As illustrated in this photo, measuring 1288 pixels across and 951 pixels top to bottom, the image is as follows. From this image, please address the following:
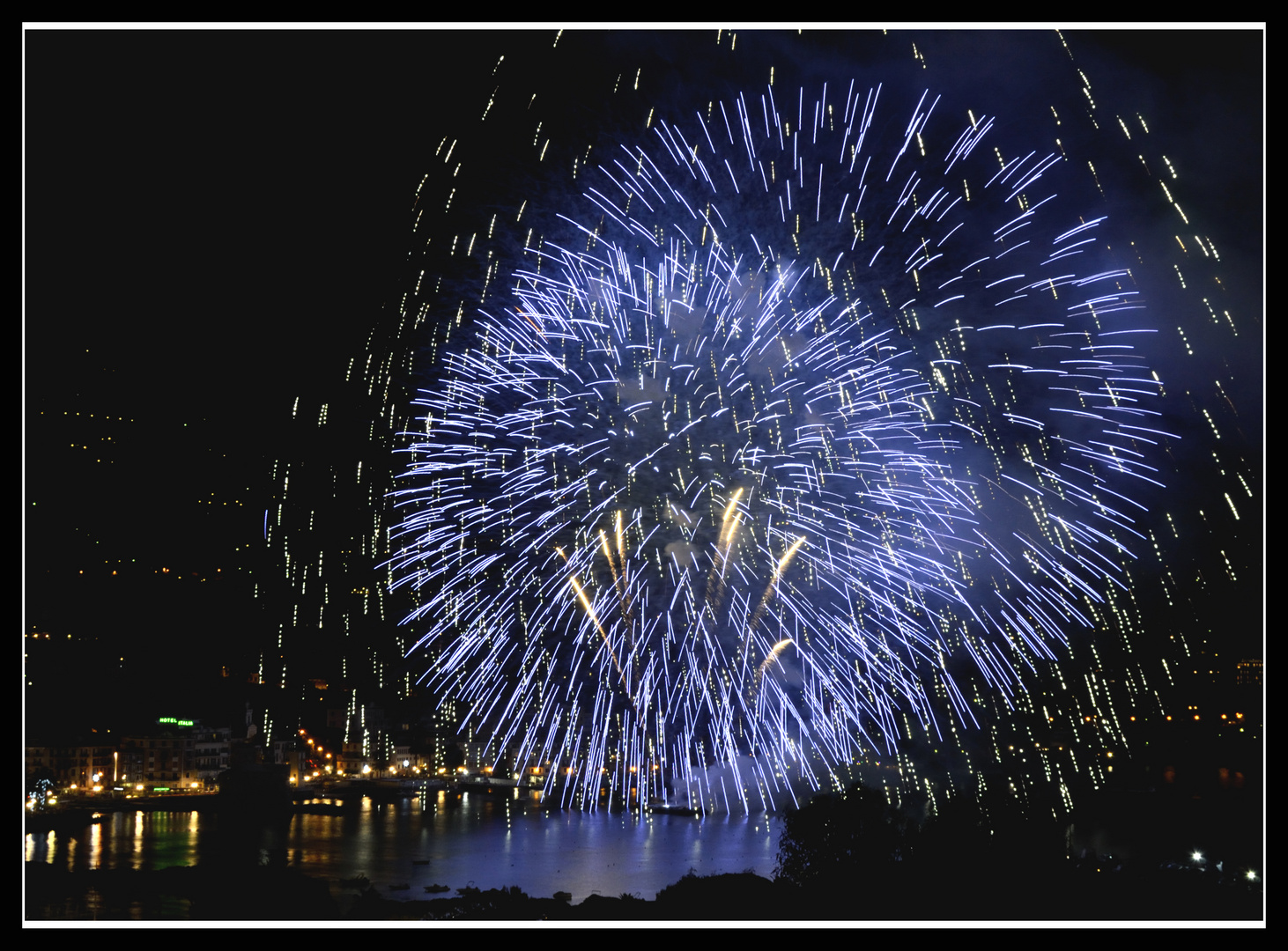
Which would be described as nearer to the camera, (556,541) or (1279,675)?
(1279,675)

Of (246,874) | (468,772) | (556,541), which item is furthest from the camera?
(468,772)

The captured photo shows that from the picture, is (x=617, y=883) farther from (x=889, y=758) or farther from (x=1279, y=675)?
(x=1279, y=675)

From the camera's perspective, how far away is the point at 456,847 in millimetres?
50656

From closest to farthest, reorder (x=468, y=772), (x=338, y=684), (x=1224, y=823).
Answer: (x=1224, y=823) → (x=338, y=684) → (x=468, y=772)

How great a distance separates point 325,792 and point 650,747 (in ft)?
102

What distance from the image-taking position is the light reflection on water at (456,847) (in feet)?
130

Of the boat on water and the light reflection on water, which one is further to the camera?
the boat on water

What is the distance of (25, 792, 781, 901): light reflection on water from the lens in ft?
130

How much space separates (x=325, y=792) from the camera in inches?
3273

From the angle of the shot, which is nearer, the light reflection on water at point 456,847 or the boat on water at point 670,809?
the light reflection on water at point 456,847

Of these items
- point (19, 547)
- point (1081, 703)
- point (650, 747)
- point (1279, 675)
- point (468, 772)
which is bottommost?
point (468, 772)

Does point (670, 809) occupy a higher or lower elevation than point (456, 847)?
lower

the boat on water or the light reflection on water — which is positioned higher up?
the light reflection on water

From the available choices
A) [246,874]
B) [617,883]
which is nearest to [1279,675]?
[617,883]
